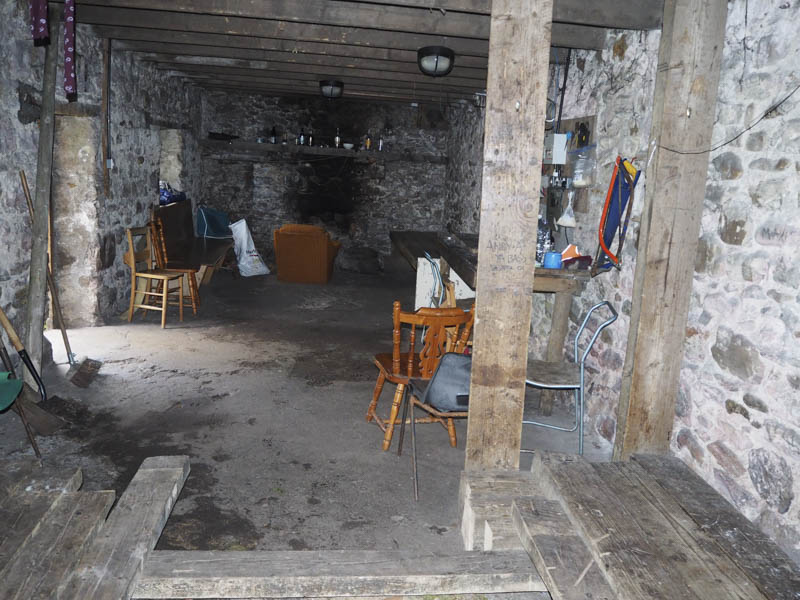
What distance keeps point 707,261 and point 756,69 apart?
2.68 feet

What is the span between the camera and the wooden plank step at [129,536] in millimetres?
1676

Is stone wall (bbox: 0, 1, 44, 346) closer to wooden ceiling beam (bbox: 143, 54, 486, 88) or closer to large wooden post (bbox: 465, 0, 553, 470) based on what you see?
wooden ceiling beam (bbox: 143, 54, 486, 88)

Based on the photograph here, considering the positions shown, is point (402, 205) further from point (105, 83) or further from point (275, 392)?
point (275, 392)

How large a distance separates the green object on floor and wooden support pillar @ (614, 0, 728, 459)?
2.79 metres

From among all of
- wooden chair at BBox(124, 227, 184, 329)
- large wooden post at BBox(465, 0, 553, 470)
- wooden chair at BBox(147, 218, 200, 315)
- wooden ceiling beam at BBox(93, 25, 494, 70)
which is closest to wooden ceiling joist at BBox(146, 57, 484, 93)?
wooden ceiling beam at BBox(93, 25, 494, 70)

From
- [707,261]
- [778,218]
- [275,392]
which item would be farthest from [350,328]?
[778,218]

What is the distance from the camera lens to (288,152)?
371 inches

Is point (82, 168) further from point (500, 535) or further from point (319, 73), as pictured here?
point (500, 535)

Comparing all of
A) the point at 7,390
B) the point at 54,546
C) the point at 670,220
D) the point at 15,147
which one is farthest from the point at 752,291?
the point at 15,147

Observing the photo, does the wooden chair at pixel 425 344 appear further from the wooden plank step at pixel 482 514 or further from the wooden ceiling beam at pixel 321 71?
the wooden ceiling beam at pixel 321 71

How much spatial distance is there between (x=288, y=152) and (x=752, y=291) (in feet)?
25.9

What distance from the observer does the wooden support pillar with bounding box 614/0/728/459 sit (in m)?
2.62

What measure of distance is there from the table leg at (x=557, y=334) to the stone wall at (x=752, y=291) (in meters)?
1.10

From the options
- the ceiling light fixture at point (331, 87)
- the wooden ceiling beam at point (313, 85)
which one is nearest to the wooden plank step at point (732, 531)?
the ceiling light fixture at point (331, 87)
